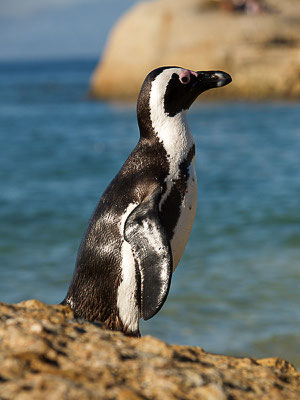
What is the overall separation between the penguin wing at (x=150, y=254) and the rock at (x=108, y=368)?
0.60 metres

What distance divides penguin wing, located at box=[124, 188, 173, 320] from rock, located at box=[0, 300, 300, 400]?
0.60 metres

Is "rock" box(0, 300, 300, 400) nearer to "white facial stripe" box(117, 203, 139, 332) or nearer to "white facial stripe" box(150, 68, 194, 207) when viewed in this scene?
"white facial stripe" box(117, 203, 139, 332)

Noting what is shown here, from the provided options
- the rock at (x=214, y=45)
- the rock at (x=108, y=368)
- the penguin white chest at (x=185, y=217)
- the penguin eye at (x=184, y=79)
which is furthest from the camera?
the rock at (x=214, y=45)

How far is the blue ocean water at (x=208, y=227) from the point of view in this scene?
512 centimetres

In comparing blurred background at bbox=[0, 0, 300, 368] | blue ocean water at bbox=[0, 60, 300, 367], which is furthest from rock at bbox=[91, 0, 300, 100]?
blue ocean water at bbox=[0, 60, 300, 367]

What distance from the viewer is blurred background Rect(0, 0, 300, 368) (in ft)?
17.8

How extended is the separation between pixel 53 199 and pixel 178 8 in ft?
55.2

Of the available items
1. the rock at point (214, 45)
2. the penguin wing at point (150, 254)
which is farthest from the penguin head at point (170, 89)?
the rock at point (214, 45)

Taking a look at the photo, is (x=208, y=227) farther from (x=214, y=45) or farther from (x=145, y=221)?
(x=214, y=45)

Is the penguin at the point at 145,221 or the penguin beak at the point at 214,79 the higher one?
the penguin beak at the point at 214,79

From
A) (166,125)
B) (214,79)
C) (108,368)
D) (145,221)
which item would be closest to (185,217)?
(145,221)

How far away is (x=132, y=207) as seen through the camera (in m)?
2.70

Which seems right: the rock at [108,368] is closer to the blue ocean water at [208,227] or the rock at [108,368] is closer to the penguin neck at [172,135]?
the penguin neck at [172,135]

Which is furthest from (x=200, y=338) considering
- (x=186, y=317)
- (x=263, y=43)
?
(x=263, y=43)
